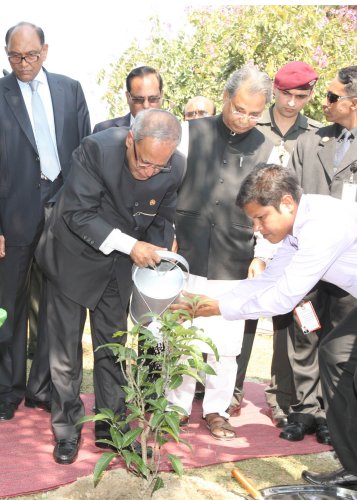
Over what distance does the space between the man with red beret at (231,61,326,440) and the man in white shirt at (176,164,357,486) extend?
38.8 inches

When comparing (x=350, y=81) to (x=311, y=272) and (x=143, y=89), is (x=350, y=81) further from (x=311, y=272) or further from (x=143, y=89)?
(x=311, y=272)

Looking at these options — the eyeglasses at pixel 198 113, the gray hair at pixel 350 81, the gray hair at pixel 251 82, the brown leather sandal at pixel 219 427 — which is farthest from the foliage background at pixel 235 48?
the brown leather sandal at pixel 219 427

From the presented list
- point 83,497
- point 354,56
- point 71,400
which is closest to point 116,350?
point 83,497

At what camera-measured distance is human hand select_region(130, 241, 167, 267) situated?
3888mm

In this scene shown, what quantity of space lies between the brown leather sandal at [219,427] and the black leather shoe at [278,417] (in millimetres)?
364

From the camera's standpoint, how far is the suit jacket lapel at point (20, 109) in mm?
4891

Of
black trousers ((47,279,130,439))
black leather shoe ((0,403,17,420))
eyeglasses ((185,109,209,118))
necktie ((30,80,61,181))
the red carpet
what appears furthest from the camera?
eyeglasses ((185,109,209,118))

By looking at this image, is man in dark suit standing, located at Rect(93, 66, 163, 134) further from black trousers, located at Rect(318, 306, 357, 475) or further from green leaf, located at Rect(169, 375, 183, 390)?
green leaf, located at Rect(169, 375, 183, 390)

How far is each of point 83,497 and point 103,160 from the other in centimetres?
161

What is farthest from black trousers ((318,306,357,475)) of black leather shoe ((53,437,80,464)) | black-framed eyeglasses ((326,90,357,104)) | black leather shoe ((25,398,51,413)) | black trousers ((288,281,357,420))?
black leather shoe ((25,398,51,413))

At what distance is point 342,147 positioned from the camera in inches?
194

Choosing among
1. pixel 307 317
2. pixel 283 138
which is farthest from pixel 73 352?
pixel 283 138

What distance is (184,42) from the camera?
1149 cm

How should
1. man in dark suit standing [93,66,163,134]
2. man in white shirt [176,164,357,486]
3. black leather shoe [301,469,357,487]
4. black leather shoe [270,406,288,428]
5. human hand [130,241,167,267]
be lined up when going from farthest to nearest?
man in dark suit standing [93,66,163,134] → black leather shoe [270,406,288,428] → black leather shoe [301,469,357,487] → human hand [130,241,167,267] → man in white shirt [176,164,357,486]
